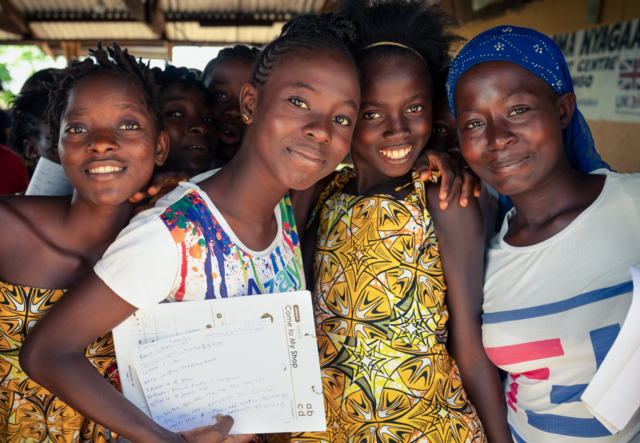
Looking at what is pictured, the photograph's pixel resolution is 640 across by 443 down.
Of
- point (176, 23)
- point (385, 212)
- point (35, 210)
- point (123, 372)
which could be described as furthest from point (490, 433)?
point (176, 23)

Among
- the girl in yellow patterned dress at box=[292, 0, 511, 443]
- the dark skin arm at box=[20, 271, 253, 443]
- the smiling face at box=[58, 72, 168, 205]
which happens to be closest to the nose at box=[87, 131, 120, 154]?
the smiling face at box=[58, 72, 168, 205]

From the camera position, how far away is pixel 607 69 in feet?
13.8

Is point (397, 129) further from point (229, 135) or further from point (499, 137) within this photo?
point (229, 135)

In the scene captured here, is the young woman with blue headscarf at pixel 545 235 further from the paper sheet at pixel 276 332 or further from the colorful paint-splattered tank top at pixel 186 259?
the colorful paint-splattered tank top at pixel 186 259

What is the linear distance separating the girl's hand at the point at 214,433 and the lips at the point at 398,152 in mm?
1139

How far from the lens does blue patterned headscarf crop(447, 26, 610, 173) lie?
1.56 m

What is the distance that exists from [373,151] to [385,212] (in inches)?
11.2

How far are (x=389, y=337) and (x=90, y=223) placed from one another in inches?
46.3

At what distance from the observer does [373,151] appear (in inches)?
72.5

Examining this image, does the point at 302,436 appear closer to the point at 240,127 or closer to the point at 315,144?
the point at 315,144

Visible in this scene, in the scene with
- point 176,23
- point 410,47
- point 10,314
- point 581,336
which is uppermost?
point 176,23

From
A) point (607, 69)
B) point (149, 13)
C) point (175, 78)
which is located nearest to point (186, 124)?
point (175, 78)

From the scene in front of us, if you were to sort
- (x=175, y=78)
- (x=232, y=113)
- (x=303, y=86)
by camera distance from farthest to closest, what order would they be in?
(x=232, y=113)
(x=175, y=78)
(x=303, y=86)

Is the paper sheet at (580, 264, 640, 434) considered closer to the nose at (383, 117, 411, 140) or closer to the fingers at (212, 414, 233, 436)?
the nose at (383, 117, 411, 140)
